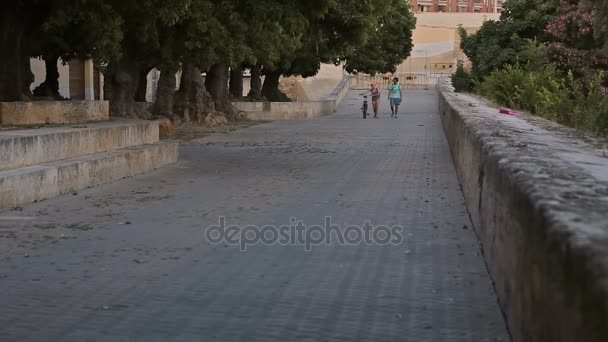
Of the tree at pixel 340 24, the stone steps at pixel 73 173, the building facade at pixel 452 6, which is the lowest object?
the stone steps at pixel 73 173

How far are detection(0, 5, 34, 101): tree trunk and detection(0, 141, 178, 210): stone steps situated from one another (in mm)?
2349

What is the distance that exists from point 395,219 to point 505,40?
2897 centimetres

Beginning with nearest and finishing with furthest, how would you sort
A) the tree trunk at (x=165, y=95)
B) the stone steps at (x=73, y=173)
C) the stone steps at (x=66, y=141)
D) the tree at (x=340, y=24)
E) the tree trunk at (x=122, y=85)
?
the stone steps at (x=73, y=173)
the stone steps at (x=66, y=141)
the tree at (x=340, y=24)
the tree trunk at (x=122, y=85)
the tree trunk at (x=165, y=95)

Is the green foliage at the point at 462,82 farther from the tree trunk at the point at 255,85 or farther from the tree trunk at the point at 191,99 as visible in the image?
the tree trunk at the point at 191,99

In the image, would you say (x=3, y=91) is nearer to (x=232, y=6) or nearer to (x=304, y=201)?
(x=232, y=6)

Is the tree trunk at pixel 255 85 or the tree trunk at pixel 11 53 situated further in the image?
the tree trunk at pixel 255 85

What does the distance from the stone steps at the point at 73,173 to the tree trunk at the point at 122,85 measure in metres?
5.63

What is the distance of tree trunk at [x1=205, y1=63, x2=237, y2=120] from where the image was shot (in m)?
32.6

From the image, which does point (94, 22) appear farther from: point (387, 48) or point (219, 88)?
point (387, 48)

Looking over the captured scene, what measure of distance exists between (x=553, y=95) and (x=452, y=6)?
86149 millimetres

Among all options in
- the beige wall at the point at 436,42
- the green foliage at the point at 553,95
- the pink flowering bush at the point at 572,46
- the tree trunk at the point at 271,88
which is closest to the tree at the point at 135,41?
the green foliage at the point at 553,95

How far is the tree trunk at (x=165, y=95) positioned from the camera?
91.9 feet

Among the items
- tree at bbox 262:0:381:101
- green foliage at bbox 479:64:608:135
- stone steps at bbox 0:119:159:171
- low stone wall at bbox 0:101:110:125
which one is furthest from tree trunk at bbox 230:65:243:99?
stone steps at bbox 0:119:159:171

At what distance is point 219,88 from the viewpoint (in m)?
32.9
